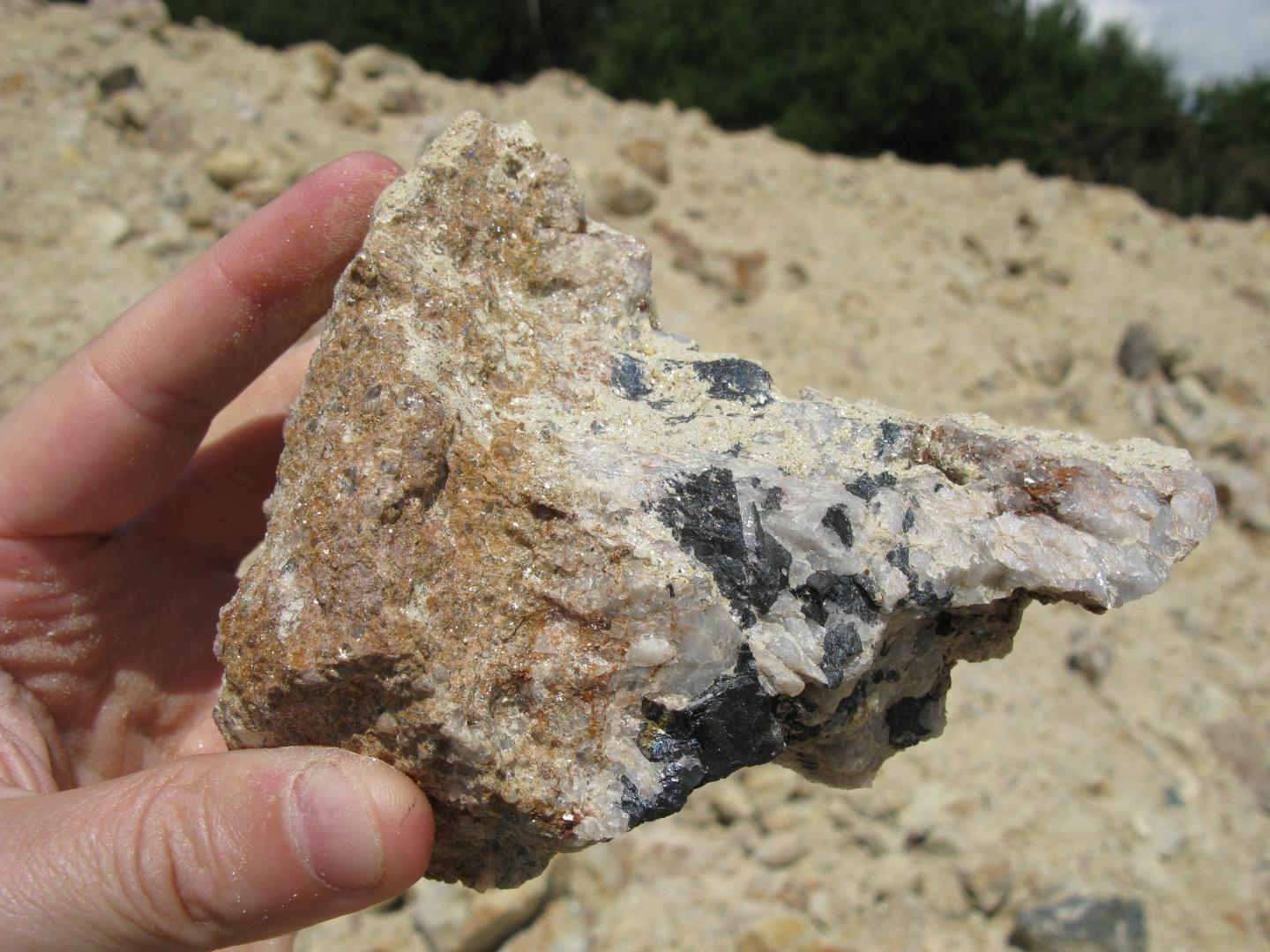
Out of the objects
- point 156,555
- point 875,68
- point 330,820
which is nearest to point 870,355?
point 156,555

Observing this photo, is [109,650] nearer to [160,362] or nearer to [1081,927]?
[160,362]

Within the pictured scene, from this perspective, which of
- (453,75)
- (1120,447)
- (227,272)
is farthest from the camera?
(453,75)

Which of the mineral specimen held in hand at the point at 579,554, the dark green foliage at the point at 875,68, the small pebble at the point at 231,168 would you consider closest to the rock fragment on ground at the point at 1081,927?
the mineral specimen held in hand at the point at 579,554

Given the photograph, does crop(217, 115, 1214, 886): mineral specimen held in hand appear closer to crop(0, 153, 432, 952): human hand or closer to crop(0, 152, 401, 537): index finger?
crop(0, 153, 432, 952): human hand

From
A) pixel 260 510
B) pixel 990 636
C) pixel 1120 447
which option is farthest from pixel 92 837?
pixel 1120 447

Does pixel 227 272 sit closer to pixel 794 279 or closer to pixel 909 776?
pixel 909 776
